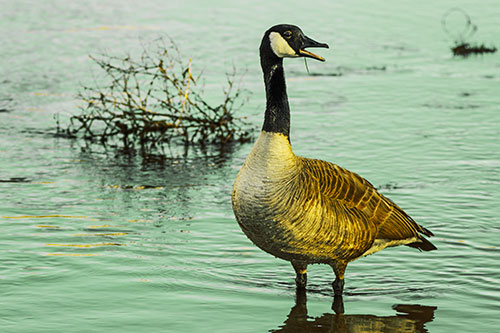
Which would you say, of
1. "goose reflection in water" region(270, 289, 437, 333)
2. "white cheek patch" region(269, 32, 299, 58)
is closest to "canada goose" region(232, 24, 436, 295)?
"white cheek patch" region(269, 32, 299, 58)

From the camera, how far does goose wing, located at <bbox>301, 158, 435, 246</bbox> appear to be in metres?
7.38

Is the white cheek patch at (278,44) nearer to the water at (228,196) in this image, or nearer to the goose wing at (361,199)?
the goose wing at (361,199)

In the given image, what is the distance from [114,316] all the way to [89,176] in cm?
457

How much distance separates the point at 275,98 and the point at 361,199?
1.14 m

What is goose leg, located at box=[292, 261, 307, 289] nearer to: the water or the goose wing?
the water

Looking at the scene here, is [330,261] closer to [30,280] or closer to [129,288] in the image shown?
[129,288]

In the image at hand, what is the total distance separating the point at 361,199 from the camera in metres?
7.54

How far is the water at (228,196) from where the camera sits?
7332 mm

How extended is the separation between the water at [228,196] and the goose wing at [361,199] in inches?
21.5

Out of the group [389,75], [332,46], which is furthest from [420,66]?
[332,46]

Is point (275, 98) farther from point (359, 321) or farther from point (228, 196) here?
point (228, 196)

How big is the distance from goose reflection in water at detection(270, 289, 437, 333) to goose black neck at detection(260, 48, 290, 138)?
1.50 meters

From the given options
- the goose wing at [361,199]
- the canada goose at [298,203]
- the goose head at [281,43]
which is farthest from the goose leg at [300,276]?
the goose head at [281,43]

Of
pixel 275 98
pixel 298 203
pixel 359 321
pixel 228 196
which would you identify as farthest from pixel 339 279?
pixel 228 196
